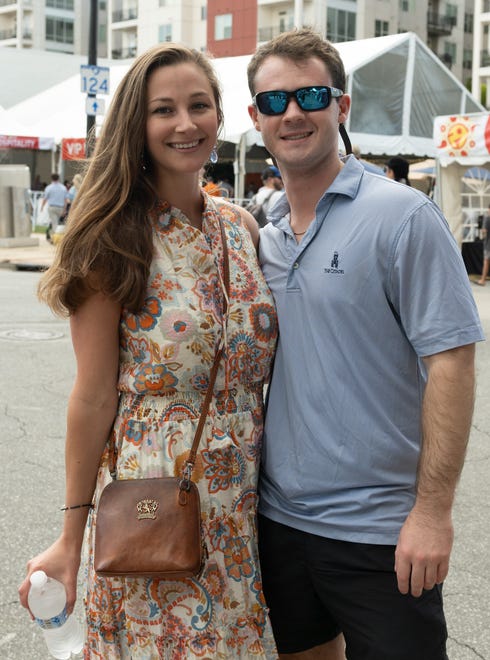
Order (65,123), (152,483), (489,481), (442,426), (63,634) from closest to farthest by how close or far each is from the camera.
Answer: (442,426) < (152,483) < (63,634) < (489,481) < (65,123)

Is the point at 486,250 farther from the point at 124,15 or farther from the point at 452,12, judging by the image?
the point at 124,15

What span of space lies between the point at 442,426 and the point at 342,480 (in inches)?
11.6

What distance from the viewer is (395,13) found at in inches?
2451

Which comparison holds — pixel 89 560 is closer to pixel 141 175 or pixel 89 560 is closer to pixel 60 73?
pixel 141 175

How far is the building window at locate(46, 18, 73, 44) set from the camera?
79.1m

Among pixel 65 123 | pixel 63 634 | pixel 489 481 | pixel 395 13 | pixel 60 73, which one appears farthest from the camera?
pixel 395 13

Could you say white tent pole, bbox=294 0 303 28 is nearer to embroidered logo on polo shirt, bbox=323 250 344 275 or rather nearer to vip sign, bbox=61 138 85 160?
vip sign, bbox=61 138 85 160

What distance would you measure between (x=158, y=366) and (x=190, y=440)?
21 centimetres

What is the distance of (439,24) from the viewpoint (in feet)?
228

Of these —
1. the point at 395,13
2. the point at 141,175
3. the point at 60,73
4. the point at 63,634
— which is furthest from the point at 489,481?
the point at 395,13

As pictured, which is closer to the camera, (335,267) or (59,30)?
(335,267)

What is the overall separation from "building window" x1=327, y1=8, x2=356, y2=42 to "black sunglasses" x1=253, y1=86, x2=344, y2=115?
194ft

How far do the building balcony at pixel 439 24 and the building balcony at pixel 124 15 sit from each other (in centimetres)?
2429

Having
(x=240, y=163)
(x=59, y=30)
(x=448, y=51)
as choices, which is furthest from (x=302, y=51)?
(x=59, y=30)
